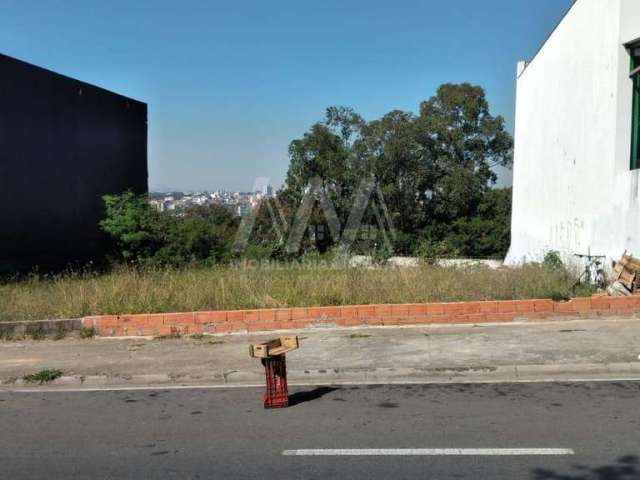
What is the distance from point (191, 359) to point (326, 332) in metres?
2.33

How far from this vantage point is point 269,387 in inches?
226

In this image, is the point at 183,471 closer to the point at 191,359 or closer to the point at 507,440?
the point at 507,440

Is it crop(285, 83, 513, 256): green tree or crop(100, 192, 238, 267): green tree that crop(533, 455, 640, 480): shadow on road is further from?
crop(285, 83, 513, 256): green tree

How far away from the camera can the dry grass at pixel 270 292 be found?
32.8 feet

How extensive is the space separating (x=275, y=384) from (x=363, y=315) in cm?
390

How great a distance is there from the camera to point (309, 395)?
6176 mm

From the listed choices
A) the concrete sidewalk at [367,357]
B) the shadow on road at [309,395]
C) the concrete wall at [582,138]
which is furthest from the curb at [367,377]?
the concrete wall at [582,138]

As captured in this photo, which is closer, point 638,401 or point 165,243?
point 638,401

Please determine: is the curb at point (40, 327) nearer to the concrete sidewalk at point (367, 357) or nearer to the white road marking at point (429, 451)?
the concrete sidewalk at point (367, 357)

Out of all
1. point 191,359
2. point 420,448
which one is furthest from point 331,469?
point 191,359

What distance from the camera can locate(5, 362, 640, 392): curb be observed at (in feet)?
21.5

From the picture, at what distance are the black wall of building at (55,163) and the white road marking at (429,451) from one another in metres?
14.0

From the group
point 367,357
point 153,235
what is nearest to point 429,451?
point 367,357

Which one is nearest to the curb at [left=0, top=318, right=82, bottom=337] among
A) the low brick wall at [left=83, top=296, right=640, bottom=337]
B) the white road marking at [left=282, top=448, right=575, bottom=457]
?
the low brick wall at [left=83, top=296, right=640, bottom=337]
